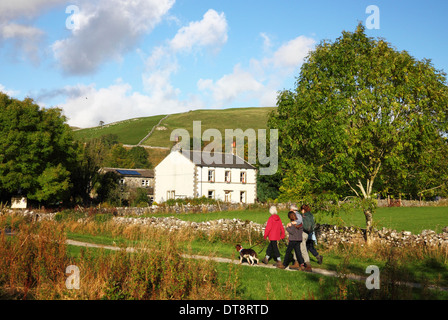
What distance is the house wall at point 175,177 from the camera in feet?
175

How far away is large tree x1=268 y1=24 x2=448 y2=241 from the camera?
1484 cm

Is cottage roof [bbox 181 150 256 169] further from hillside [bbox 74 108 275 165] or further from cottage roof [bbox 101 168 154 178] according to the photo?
hillside [bbox 74 108 275 165]

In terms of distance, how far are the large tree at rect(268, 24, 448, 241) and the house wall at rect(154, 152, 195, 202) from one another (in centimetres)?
3689

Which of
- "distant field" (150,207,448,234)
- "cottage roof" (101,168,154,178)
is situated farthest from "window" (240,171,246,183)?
"cottage roof" (101,168,154,178)

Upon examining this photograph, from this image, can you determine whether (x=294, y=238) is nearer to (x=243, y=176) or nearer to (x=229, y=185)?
(x=229, y=185)

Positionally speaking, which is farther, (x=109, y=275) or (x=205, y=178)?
(x=205, y=178)

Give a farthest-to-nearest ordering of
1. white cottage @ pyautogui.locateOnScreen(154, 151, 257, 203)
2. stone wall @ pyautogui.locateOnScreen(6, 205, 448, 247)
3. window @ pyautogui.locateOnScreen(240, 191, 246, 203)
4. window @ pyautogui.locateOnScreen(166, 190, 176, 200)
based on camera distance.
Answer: window @ pyautogui.locateOnScreen(240, 191, 246, 203), window @ pyautogui.locateOnScreen(166, 190, 176, 200), white cottage @ pyautogui.locateOnScreen(154, 151, 257, 203), stone wall @ pyautogui.locateOnScreen(6, 205, 448, 247)

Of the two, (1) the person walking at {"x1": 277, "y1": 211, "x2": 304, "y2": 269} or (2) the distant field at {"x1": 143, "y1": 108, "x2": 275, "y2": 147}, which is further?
(2) the distant field at {"x1": 143, "y1": 108, "x2": 275, "y2": 147}

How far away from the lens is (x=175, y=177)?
184ft

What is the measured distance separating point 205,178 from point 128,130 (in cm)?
11557

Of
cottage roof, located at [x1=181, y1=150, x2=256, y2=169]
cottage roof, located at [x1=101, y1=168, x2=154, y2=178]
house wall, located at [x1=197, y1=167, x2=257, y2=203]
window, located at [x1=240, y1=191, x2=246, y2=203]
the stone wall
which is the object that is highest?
cottage roof, located at [x1=181, y1=150, x2=256, y2=169]

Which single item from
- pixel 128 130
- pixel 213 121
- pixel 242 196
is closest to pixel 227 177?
pixel 242 196

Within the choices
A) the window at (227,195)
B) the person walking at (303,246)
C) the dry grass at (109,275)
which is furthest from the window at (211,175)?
the dry grass at (109,275)
